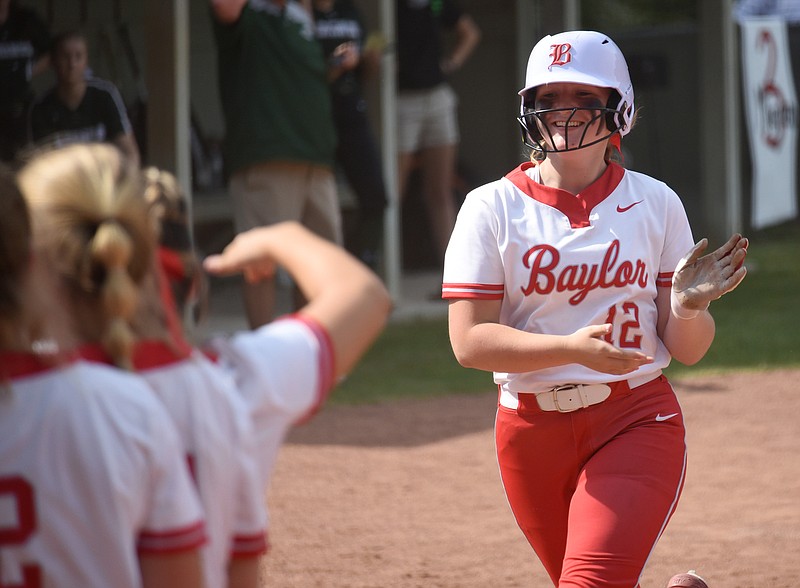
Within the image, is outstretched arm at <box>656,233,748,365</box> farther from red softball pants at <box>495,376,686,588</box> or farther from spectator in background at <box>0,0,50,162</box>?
spectator in background at <box>0,0,50,162</box>

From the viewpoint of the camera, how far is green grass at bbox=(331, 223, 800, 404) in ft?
26.9

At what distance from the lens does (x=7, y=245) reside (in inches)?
67.0

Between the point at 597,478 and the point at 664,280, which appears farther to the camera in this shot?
the point at 664,280

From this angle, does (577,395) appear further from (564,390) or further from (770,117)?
(770,117)

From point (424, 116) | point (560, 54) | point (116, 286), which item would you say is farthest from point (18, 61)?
point (116, 286)

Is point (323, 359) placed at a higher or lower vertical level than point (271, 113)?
higher

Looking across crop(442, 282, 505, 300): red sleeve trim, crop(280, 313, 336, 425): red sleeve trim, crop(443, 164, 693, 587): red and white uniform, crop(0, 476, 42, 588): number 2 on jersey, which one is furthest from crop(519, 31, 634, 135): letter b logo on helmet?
crop(0, 476, 42, 588): number 2 on jersey

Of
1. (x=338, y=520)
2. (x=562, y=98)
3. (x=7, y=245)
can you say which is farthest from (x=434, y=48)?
(x=7, y=245)

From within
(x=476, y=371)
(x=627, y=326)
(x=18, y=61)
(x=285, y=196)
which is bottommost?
(x=476, y=371)

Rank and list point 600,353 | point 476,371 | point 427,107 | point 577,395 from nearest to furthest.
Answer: point 600,353 → point 577,395 → point 476,371 → point 427,107

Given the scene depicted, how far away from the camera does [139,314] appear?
1799mm

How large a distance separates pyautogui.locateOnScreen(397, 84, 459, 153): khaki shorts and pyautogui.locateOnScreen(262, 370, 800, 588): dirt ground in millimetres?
3421

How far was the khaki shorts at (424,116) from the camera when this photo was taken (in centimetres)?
1082

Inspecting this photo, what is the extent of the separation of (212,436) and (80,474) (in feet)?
0.72
